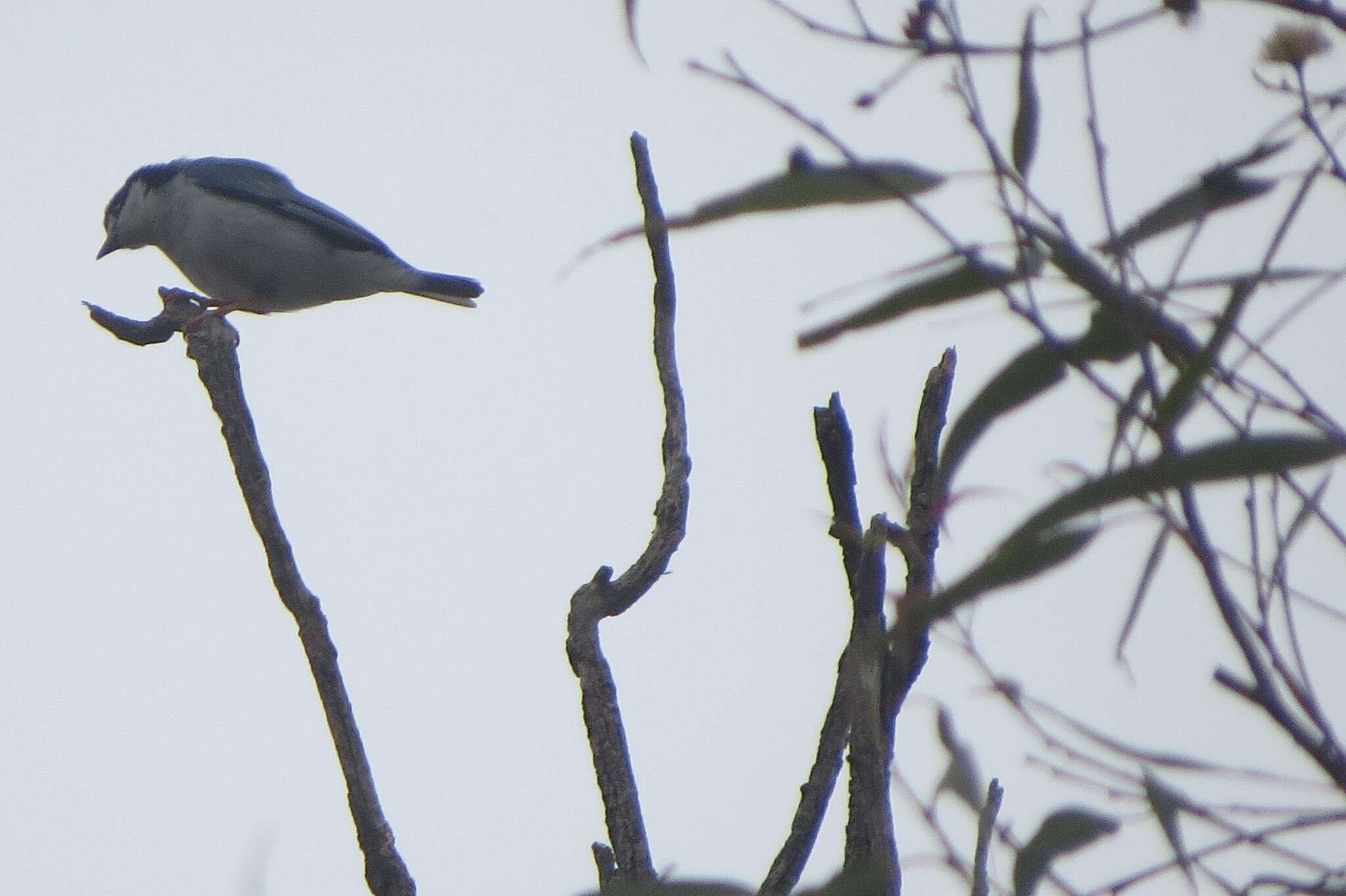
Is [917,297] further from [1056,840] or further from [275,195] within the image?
[275,195]

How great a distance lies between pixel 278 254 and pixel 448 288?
2.75 feet

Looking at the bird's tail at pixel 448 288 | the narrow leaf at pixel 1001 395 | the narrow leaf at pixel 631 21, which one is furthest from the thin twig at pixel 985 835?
the bird's tail at pixel 448 288

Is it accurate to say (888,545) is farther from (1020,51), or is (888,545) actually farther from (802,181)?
(1020,51)

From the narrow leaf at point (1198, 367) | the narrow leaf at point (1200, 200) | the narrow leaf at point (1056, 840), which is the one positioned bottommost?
the narrow leaf at point (1056, 840)

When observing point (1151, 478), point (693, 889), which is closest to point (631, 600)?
point (693, 889)

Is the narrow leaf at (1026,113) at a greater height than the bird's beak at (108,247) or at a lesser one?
lesser

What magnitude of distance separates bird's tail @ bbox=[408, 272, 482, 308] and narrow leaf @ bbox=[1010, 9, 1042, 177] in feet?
19.7

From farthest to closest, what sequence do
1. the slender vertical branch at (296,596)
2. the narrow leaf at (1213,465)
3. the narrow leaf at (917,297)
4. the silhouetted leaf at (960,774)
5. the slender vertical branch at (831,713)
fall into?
the slender vertical branch at (296,596) < the silhouetted leaf at (960,774) < the slender vertical branch at (831,713) < the narrow leaf at (917,297) < the narrow leaf at (1213,465)

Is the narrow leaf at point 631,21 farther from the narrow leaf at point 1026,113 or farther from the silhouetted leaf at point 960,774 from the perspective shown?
the silhouetted leaf at point 960,774

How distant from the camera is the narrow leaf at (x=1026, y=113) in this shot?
1.38m

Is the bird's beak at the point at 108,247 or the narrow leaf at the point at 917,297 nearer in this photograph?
the narrow leaf at the point at 917,297

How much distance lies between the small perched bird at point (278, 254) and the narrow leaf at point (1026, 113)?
19.7 feet

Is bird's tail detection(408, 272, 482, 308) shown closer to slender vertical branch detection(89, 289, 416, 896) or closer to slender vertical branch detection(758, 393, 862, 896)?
slender vertical branch detection(89, 289, 416, 896)

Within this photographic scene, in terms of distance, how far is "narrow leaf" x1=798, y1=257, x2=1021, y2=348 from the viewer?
131cm
